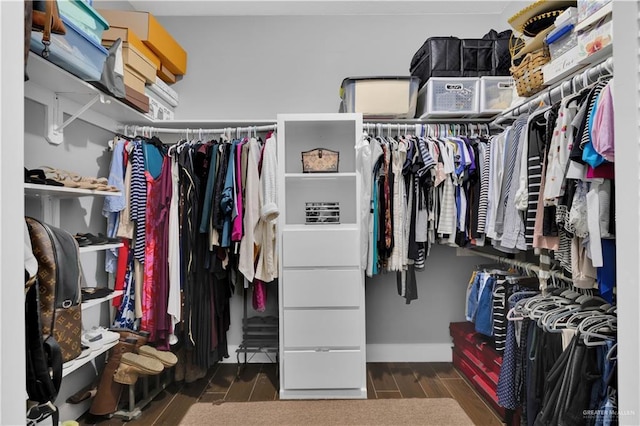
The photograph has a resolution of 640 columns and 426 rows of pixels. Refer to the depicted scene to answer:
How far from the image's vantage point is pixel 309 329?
2414mm

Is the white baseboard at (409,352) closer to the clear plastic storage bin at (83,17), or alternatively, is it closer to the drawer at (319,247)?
the drawer at (319,247)

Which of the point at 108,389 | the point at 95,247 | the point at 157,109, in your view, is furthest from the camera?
the point at 157,109

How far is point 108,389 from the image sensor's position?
6.95ft

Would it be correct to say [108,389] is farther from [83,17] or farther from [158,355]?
[83,17]

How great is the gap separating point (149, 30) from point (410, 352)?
117 inches

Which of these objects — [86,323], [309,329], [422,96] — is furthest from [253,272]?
[422,96]

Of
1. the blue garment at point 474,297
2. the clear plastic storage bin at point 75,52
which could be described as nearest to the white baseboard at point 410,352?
the blue garment at point 474,297

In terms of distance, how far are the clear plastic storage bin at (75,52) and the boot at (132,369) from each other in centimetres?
148

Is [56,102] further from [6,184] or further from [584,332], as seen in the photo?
[584,332]

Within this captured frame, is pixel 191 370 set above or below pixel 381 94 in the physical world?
below

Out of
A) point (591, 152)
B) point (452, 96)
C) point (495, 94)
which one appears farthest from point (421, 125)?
point (591, 152)

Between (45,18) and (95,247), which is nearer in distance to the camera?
(45,18)

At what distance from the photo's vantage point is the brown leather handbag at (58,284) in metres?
1.38

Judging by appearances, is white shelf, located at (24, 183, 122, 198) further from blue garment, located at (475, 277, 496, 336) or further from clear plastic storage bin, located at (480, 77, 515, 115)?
clear plastic storage bin, located at (480, 77, 515, 115)
